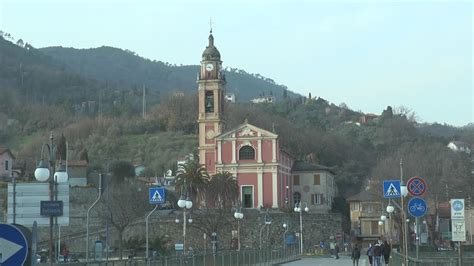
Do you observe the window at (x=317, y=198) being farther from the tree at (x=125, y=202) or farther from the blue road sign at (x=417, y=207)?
the blue road sign at (x=417, y=207)

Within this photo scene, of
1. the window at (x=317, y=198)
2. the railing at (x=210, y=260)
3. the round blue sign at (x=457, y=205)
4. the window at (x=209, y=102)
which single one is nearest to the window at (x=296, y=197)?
the window at (x=317, y=198)

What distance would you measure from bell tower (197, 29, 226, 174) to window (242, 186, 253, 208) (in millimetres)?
4835

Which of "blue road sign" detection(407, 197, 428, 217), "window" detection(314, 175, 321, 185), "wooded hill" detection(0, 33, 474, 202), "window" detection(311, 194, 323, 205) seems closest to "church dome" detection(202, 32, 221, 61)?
"window" detection(314, 175, 321, 185)

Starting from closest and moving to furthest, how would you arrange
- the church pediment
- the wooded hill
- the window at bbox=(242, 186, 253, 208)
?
the window at bbox=(242, 186, 253, 208) → the church pediment → the wooded hill

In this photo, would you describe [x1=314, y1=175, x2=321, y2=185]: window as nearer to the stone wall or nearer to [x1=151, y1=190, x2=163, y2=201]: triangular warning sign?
the stone wall

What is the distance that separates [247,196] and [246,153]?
5.32 m

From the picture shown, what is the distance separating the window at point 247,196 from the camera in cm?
9775

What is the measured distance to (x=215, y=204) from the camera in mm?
85812

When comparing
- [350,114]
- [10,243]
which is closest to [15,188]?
[10,243]

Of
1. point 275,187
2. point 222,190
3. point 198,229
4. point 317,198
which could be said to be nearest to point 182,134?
point 317,198

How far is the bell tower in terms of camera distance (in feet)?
329

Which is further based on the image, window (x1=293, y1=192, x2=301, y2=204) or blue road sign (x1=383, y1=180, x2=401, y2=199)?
window (x1=293, y1=192, x2=301, y2=204)

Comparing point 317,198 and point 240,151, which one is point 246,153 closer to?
point 240,151

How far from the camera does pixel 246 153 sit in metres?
98.5
